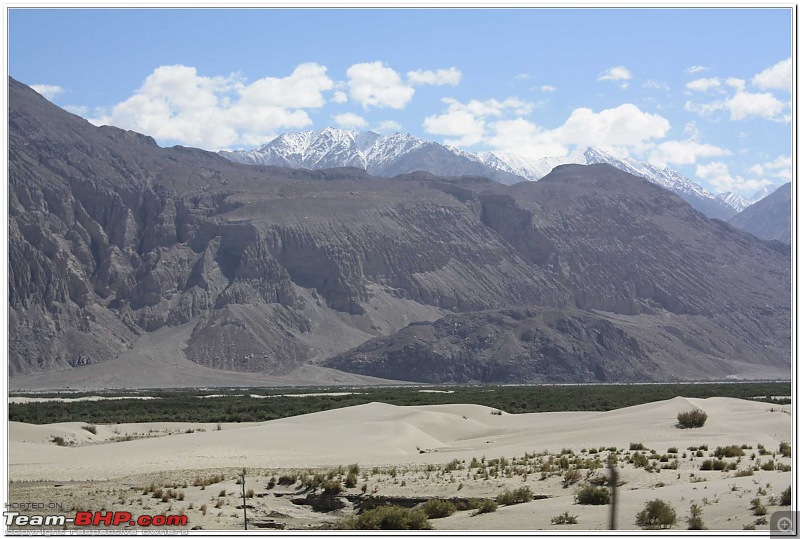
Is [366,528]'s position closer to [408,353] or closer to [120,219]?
[408,353]

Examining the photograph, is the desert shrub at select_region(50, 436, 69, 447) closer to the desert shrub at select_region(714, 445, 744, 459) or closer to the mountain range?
the desert shrub at select_region(714, 445, 744, 459)

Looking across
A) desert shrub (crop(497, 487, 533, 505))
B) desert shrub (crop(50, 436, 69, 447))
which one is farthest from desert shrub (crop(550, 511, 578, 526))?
desert shrub (crop(50, 436, 69, 447))

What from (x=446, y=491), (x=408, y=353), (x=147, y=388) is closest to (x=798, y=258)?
(x=446, y=491)

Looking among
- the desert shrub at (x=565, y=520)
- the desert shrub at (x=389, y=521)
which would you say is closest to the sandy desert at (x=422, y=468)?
the desert shrub at (x=565, y=520)

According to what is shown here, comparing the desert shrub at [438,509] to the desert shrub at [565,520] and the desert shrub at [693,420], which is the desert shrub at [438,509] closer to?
the desert shrub at [565,520]

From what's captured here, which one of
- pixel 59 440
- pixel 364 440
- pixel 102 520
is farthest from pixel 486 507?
pixel 59 440

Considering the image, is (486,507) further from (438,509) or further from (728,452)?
(728,452)
